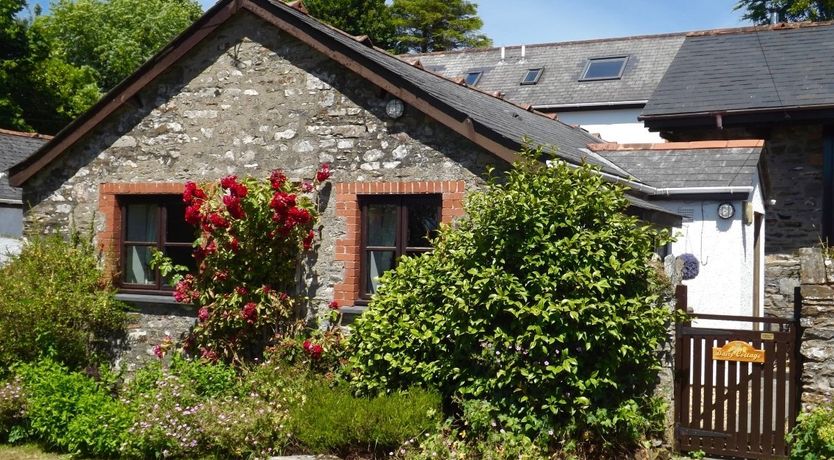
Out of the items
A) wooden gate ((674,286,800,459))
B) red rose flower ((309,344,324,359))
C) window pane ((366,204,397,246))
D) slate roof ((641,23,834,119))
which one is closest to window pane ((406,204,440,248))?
window pane ((366,204,397,246))

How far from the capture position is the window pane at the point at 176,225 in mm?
10477

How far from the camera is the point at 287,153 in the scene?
9852 mm

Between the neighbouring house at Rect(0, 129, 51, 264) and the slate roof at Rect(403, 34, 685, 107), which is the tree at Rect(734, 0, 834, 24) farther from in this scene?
the neighbouring house at Rect(0, 129, 51, 264)

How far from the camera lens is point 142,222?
426 inches

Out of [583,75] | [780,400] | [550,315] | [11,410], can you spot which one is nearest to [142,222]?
[11,410]

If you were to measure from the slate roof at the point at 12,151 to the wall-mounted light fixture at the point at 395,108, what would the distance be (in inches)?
519

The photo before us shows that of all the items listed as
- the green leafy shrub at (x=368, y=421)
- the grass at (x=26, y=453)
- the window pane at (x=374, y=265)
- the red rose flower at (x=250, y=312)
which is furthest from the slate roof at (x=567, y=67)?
the grass at (x=26, y=453)

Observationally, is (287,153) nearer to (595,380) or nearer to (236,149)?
(236,149)

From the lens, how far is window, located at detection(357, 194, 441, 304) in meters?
9.29

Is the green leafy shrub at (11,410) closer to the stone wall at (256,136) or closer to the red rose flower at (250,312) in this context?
the red rose flower at (250,312)

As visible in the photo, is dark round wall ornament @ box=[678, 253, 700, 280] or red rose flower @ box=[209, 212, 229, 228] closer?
red rose flower @ box=[209, 212, 229, 228]

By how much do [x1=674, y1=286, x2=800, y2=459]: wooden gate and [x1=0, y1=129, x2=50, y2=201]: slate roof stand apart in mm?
16457

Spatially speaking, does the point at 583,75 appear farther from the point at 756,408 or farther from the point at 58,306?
the point at 756,408

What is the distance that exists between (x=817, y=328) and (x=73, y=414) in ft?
23.6
